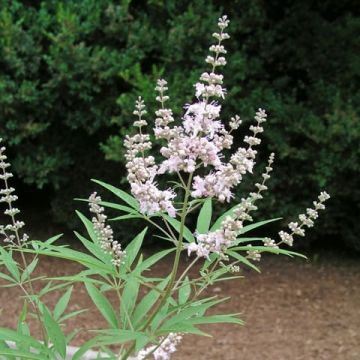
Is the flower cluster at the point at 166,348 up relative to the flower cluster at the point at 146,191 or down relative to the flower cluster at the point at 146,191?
down

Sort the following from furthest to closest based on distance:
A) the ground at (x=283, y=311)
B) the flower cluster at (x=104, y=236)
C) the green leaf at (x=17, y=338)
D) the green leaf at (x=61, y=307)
Answer: the ground at (x=283, y=311), the green leaf at (x=61, y=307), the flower cluster at (x=104, y=236), the green leaf at (x=17, y=338)

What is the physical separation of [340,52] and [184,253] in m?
2.53

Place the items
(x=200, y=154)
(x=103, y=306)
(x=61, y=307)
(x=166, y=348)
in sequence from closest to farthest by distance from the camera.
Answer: (x=200, y=154), (x=103, y=306), (x=166, y=348), (x=61, y=307)

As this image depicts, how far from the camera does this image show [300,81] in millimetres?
6766

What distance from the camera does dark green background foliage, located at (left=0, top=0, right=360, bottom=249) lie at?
19.9 feet

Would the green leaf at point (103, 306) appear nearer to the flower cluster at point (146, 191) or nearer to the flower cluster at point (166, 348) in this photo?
the flower cluster at point (166, 348)

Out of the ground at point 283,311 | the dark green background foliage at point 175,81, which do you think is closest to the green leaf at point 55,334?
A: the ground at point 283,311

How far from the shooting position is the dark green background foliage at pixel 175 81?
606 cm

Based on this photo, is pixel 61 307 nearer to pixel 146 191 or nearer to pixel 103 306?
pixel 103 306

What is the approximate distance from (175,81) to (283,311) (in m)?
2.22

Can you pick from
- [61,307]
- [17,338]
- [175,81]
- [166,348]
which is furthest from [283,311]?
[17,338]

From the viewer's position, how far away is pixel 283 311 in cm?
579

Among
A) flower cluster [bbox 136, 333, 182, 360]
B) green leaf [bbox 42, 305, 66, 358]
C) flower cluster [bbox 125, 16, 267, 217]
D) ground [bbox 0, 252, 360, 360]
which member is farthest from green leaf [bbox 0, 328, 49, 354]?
ground [bbox 0, 252, 360, 360]

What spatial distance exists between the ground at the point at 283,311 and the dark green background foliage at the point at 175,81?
0.52 metres
